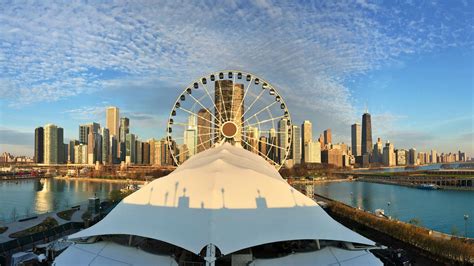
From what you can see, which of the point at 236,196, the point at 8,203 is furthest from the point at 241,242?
the point at 8,203

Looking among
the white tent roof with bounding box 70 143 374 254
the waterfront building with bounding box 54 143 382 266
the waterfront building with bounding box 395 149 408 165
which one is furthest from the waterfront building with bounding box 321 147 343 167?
the waterfront building with bounding box 54 143 382 266

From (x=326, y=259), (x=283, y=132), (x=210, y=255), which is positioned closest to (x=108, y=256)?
(x=210, y=255)

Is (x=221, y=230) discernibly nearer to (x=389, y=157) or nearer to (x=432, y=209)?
(x=432, y=209)

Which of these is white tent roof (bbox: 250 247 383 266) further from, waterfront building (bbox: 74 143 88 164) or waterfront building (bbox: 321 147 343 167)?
waterfront building (bbox: 74 143 88 164)

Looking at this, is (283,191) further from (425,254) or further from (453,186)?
(453,186)

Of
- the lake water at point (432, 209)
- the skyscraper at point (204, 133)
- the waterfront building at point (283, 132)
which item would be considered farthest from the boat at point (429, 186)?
the skyscraper at point (204, 133)

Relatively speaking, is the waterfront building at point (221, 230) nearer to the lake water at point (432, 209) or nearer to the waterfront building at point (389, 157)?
the lake water at point (432, 209)

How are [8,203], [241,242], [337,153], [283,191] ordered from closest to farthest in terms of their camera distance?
[241,242] < [283,191] < [8,203] < [337,153]
